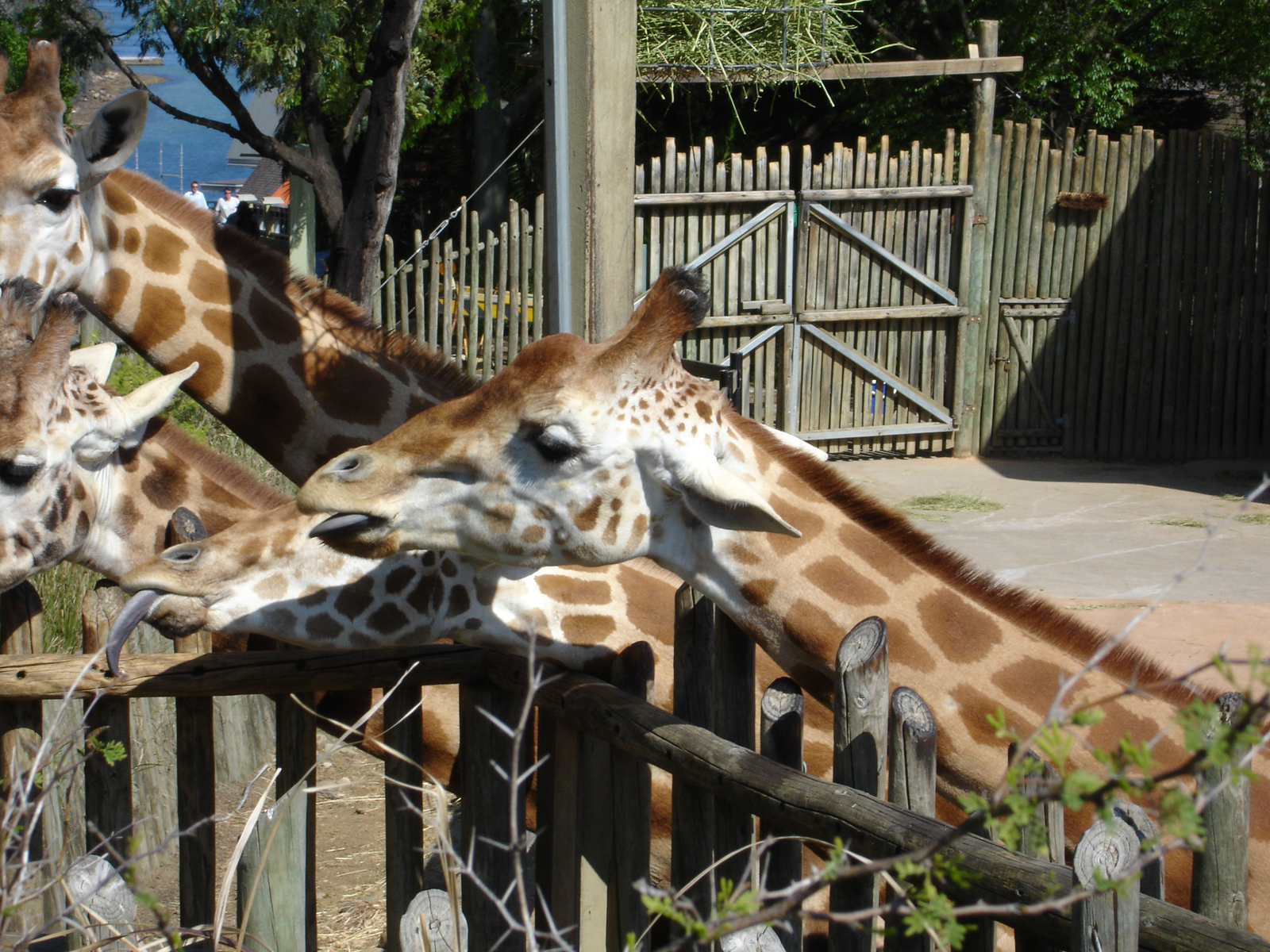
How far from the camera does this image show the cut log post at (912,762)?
6.34 feet

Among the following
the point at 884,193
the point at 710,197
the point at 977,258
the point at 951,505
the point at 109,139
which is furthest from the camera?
the point at 977,258

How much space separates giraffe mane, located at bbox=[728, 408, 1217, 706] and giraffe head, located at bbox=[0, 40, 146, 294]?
2084mm

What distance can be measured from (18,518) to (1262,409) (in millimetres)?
10840

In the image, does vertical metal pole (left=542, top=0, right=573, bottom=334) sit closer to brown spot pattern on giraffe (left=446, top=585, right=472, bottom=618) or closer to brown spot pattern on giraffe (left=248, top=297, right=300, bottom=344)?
brown spot pattern on giraffe (left=446, top=585, right=472, bottom=618)

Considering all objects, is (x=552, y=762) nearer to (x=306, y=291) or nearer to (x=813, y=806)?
(x=813, y=806)

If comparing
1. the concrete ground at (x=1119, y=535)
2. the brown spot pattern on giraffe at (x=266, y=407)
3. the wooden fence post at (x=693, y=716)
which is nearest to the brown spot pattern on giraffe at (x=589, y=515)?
the wooden fence post at (x=693, y=716)

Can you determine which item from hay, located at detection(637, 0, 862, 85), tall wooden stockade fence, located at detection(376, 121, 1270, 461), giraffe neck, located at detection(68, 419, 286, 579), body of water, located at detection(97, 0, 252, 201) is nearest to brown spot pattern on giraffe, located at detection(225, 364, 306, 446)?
giraffe neck, located at detection(68, 419, 286, 579)

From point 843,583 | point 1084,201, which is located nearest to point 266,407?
point 843,583

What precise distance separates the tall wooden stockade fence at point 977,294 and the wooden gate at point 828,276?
0.07 feet

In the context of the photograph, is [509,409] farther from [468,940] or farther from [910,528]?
[468,940]

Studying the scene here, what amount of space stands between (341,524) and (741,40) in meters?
9.32

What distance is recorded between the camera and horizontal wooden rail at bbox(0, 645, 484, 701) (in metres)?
2.60

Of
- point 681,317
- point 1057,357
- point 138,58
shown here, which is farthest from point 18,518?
point 1057,357

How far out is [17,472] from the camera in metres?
2.93
